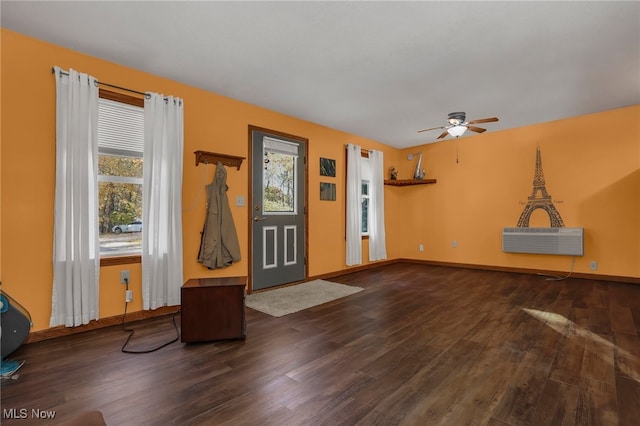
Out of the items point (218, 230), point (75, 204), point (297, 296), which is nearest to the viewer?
point (75, 204)

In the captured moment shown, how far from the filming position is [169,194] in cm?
336

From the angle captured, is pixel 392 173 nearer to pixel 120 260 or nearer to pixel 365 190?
pixel 365 190

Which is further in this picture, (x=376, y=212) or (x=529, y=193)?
(x=376, y=212)

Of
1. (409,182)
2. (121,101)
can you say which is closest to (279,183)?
(121,101)

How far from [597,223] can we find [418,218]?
3.02 m

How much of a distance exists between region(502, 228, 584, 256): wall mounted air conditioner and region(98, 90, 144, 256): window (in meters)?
5.87

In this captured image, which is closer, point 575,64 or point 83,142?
point 83,142

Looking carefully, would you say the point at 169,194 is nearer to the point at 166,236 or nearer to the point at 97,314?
the point at 166,236

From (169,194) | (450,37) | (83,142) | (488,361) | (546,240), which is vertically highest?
(450,37)

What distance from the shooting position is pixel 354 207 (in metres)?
5.79

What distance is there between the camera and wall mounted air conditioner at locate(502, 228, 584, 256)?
4945mm

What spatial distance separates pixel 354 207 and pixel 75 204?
4.16m

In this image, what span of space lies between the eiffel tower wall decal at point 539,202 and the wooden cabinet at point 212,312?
5277 mm

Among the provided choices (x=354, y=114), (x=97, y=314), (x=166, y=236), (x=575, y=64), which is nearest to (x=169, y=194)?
(x=166, y=236)
